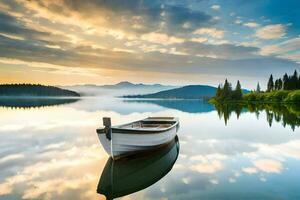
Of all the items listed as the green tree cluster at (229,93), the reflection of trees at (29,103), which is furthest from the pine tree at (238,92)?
the reflection of trees at (29,103)

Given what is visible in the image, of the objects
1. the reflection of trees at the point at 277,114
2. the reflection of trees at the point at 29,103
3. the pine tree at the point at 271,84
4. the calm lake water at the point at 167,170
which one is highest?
the pine tree at the point at 271,84

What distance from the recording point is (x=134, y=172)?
11.6m

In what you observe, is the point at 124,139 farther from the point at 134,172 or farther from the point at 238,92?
the point at 238,92

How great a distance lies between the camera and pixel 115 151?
1266 cm

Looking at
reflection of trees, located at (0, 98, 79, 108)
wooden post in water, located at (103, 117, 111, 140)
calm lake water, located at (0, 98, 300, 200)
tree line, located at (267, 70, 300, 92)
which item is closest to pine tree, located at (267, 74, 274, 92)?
tree line, located at (267, 70, 300, 92)

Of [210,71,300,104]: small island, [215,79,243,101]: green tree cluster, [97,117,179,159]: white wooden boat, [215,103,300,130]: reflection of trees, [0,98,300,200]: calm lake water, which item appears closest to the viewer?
[0,98,300,200]: calm lake water

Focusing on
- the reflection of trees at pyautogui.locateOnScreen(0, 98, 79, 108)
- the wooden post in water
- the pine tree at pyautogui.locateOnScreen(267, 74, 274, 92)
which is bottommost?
the reflection of trees at pyautogui.locateOnScreen(0, 98, 79, 108)

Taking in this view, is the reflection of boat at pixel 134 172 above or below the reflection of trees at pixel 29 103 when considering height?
below

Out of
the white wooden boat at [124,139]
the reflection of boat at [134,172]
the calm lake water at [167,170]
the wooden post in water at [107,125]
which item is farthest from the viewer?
the white wooden boat at [124,139]

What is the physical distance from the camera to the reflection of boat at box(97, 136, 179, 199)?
9554mm

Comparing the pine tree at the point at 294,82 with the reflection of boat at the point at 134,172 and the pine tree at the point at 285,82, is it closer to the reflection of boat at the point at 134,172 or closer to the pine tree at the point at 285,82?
the pine tree at the point at 285,82

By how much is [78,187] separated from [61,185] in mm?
755

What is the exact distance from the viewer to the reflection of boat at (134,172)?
9.55 meters

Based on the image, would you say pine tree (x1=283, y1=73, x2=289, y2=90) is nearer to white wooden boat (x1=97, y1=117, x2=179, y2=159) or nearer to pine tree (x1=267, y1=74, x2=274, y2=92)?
pine tree (x1=267, y1=74, x2=274, y2=92)
